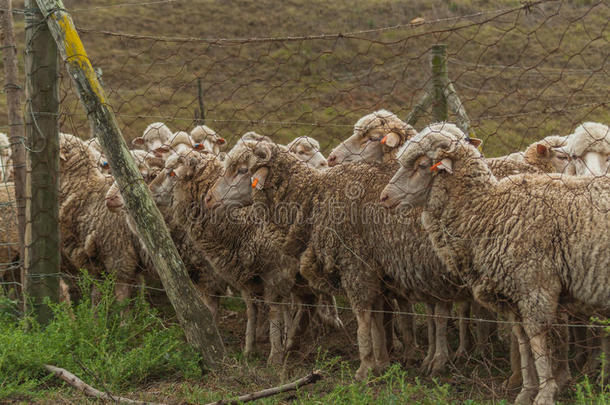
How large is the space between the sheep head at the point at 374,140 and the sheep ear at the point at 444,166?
1.47 meters

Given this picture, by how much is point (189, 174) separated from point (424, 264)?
87.1 inches

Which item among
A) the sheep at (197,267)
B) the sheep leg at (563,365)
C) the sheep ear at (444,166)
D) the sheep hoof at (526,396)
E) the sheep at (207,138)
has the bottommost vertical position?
the sheep hoof at (526,396)

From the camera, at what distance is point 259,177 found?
5.16 metres

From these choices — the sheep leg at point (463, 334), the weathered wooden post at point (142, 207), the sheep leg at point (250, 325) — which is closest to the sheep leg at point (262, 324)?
the sheep leg at point (250, 325)

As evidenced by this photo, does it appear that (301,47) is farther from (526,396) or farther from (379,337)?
(526,396)

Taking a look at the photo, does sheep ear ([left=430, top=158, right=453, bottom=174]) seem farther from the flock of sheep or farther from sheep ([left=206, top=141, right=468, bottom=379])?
sheep ([left=206, top=141, right=468, bottom=379])

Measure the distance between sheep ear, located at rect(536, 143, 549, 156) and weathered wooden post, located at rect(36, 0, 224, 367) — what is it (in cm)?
303

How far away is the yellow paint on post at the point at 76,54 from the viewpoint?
14.7 feet

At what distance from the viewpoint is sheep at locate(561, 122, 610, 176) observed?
541cm

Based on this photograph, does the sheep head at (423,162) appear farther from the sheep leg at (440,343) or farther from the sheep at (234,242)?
the sheep at (234,242)

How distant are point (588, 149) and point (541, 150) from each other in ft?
1.18

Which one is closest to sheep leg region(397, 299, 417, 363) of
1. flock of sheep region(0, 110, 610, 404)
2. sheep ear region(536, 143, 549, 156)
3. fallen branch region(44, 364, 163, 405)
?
flock of sheep region(0, 110, 610, 404)

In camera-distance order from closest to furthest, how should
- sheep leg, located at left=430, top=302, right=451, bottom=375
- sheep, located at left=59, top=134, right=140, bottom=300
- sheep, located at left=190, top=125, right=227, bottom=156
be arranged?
sheep leg, located at left=430, top=302, right=451, bottom=375 < sheep, located at left=59, top=134, right=140, bottom=300 < sheep, located at left=190, top=125, right=227, bottom=156

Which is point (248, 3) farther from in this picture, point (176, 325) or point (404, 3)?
point (176, 325)
